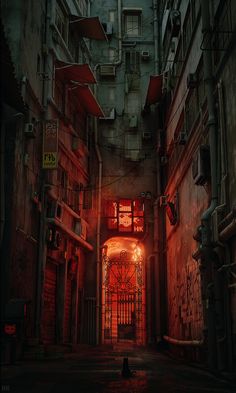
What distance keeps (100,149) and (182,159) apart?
26.5 feet

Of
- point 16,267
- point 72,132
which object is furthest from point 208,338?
point 72,132

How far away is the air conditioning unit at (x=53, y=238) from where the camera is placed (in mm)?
16875

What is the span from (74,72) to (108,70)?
5288 mm

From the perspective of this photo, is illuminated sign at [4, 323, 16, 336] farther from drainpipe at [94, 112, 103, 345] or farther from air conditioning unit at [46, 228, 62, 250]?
drainpipe at [94, 112, 103, 345]

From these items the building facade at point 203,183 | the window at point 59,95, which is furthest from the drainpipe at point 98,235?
the window at point 59,95

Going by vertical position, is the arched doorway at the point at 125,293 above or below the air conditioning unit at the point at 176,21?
below

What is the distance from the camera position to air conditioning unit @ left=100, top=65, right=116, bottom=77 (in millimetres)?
24391

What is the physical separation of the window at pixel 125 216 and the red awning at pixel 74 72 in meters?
6.07

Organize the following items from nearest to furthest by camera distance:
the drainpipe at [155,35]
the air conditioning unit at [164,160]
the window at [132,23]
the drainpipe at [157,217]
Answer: the drainpipe at [157,217], the air conditioning unit at [164,160], the drainpipe at [155,35], the window at [132,23]

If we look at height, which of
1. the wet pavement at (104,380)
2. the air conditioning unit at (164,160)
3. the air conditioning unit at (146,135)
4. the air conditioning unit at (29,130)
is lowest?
the wet pavement at (104,380)

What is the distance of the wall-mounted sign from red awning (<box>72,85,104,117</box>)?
436cm

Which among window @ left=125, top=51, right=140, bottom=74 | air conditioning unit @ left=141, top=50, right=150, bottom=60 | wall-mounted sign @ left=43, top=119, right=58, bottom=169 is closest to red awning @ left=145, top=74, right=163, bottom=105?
window @ left=125, top=51, right=140, bottom=74

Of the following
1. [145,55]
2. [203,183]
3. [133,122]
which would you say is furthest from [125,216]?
[203,183]

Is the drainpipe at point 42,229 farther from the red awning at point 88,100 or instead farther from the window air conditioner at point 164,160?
the window air conditioner at point 164,160
